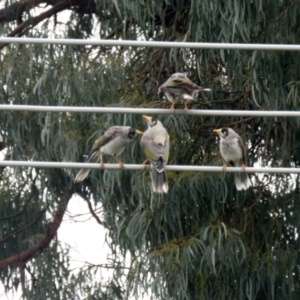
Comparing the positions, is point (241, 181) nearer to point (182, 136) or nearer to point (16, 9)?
point (182, 136)

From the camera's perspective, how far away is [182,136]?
1016cm

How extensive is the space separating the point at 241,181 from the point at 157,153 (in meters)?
0.82

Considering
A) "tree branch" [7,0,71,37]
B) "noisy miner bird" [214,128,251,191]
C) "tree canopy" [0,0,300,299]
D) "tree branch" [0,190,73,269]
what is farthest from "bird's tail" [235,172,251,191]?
"tree branch" [0,190,73,269]

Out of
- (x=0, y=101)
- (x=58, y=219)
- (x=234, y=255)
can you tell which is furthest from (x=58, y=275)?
(x=234, y=255)

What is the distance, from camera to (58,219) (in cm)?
1248

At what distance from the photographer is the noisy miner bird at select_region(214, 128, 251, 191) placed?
914 cm

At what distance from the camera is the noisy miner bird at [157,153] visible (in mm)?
8367

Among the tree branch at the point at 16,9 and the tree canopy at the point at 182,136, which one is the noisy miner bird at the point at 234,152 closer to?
the tree canopy at the point at 182,136

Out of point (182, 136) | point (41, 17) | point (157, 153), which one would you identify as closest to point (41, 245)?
point (41, 17)

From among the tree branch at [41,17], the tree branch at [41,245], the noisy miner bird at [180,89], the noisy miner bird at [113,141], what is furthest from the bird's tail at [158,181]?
the tree branch at [41,245]

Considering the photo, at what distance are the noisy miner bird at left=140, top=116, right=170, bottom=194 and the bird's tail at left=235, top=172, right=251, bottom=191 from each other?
23.7 inches

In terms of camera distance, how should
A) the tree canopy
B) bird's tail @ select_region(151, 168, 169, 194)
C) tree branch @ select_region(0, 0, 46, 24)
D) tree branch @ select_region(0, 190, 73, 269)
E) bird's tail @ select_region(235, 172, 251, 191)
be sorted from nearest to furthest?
bird's tail @ select_region(151, 168, 169, 194), bird's tail @ select_region(235, 172, 251, 191), the tree canopy, tree branch @ select_region(0, 0, 46, 24), tree branch @ select_region(0, 190, 73, 269)

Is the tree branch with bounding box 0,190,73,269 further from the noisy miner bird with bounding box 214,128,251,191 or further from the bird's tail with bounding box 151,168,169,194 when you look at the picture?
the bird's tail with bounding box 151,168,169,194

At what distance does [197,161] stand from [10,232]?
3114mm
